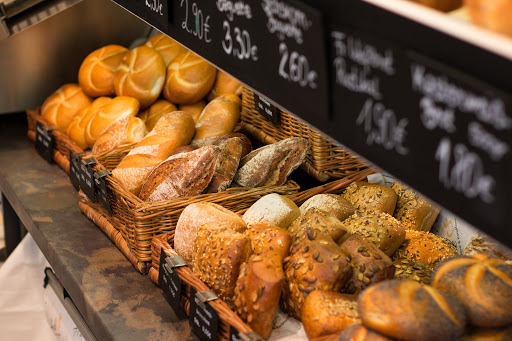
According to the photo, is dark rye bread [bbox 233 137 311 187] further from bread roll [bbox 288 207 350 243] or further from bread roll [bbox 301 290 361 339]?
bread roll [bbox 301 290 361 339]

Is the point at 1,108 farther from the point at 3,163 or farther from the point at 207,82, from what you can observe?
the point at 207,82

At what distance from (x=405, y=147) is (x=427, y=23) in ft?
0.51

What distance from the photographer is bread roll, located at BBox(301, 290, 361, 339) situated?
1.14 meters

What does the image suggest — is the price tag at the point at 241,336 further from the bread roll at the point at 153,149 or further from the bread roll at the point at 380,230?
the bread roll at the point at 153,149

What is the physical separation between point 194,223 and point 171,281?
17 centimetres

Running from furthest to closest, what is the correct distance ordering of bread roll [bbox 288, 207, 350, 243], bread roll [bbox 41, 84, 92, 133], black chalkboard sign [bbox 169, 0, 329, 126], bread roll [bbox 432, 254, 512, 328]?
bread roll [bbox 41, 84, 92, 133] < bread roll [bbox 288, 207, 350, 243] < bread roll [bbox 432, 254, 512, 328] < black chalkboard sign [bbox 169, 0, 329, 126]

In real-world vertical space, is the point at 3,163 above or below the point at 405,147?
below

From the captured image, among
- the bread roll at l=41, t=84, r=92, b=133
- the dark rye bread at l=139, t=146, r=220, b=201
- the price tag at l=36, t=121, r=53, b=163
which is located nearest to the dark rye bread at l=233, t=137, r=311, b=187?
the dark rye bread at l=139, t=146, r=220, b=201

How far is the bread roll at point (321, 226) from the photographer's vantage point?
1369 millimetres

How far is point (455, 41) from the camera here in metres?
0.60

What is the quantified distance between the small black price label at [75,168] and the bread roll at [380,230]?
1.15m

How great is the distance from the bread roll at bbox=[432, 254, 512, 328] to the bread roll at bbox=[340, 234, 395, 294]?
22 cm

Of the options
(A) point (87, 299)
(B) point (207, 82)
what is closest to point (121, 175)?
(A) point (87, 299)

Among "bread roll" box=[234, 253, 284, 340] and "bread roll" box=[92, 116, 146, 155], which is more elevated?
"bread roll" box=[234, 253, 284, 340]
